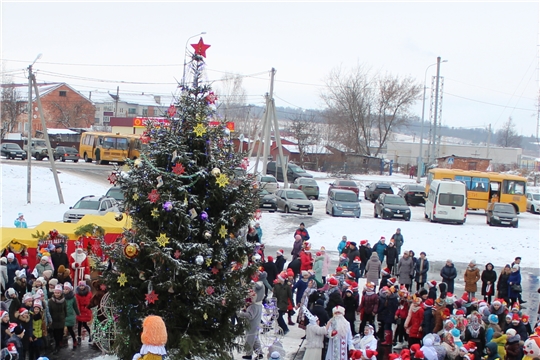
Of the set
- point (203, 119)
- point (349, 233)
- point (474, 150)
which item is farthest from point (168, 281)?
point (474, 150)

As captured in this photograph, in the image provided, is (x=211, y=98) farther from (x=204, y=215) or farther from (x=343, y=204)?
(x=343, y=204)

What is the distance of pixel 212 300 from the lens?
31.5 ft

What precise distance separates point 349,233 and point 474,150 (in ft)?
264

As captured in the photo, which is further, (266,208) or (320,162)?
(320,162)

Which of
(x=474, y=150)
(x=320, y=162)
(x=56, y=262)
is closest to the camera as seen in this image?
(x=56, y=262)

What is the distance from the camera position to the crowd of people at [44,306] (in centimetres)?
1074

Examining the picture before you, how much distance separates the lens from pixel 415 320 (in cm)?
1271

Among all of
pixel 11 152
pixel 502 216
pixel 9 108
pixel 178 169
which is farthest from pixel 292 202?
pixel 9 108

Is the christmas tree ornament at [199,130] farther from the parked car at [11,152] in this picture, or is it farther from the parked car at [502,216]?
the parked car at [11,152]

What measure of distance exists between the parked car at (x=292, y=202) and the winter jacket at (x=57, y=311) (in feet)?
66.7

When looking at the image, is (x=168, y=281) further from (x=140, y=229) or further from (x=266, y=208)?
(x=266, y=208)

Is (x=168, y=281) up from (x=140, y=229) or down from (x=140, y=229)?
down

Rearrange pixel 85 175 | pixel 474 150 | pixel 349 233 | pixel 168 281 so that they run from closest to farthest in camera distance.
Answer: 1. pixel 168 281
2. pixel 349 233
3. pixel 85 175
4. pixel 474 150

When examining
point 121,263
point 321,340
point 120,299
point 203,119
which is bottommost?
point 321,340
